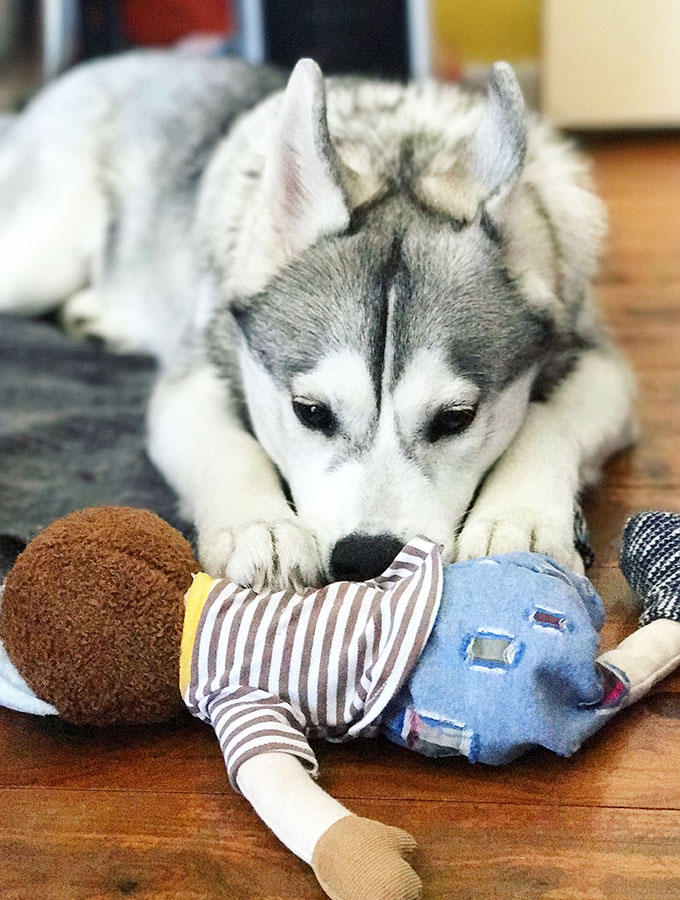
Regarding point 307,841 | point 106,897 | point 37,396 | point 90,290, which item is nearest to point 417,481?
point 307,841

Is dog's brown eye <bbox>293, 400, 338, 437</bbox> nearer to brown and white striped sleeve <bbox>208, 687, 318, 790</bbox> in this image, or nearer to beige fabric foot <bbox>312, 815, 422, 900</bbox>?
brown and white striped sleeve <bbox>208, 687, 318, 790</bbox>

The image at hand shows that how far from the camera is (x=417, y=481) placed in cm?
166

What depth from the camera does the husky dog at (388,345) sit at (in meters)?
1.66

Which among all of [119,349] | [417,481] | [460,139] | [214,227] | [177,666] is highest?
[460,139]

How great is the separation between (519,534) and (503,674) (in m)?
0.34

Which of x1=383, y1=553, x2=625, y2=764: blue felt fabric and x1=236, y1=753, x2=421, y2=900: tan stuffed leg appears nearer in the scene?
x1=236, y1=753, x2=421, y2=900: tan stuffed leg

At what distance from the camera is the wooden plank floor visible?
49.0 inches

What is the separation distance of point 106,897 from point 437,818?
16.7 inches

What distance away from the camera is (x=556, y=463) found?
6.08 feet

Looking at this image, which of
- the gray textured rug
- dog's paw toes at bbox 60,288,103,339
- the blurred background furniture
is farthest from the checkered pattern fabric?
the blurred background furniture

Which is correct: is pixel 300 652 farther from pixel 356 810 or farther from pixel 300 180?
pixel 300 180

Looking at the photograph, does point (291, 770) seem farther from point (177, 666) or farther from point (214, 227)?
point (214, 227)

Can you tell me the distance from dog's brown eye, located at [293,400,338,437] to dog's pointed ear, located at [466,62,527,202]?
0.48 m

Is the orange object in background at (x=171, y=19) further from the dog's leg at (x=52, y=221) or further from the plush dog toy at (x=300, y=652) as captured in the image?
the plush dog toy at (x=300, y=652)
